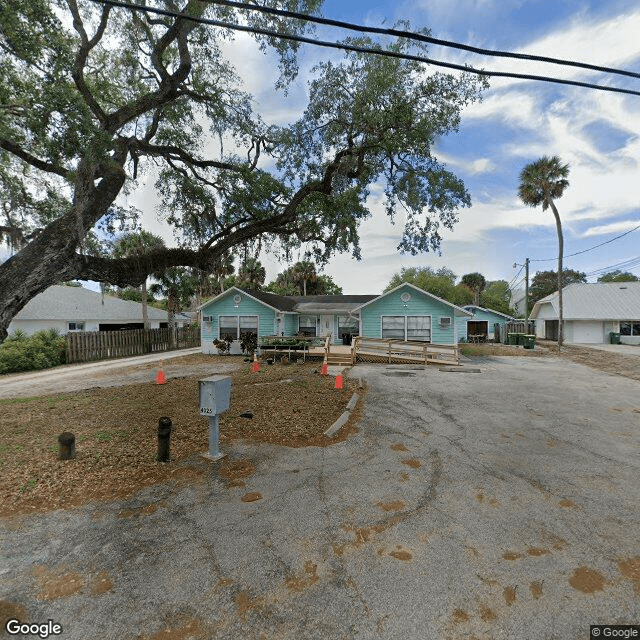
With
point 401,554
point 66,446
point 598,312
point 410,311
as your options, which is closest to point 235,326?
point 410,311

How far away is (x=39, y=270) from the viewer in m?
6.21

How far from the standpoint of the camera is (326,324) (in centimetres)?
2594

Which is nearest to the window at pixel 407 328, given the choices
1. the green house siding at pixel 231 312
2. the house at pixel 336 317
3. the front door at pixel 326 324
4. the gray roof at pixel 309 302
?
the house at pixel 336 317

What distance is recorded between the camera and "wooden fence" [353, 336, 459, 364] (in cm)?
1875

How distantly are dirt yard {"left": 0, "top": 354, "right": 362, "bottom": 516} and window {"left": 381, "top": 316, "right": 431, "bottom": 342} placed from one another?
38.5 feet

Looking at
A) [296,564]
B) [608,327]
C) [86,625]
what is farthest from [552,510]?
[608,327]

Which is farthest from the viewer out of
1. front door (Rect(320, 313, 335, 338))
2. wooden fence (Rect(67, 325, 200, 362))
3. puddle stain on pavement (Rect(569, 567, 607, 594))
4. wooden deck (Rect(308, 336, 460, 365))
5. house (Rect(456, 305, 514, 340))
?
house (Rect(456, 305, 514, 340))

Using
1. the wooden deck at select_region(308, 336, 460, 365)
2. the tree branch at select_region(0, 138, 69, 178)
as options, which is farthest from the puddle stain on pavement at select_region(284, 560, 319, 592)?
the wooden deck at select_region(308, 336, 460, 365)

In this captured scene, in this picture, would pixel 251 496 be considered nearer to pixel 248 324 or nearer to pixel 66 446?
pixel 66 446

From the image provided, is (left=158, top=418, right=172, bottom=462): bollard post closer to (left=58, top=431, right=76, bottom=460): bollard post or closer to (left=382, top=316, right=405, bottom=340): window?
(left=58, top=431, right=76, bottom=460): bollard post

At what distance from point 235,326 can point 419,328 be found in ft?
39.0

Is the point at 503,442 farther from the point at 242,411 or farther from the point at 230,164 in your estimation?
the point at 230,164

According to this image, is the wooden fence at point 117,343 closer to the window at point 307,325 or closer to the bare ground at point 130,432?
the window at point 307,325

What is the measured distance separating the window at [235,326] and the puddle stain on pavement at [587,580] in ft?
71.5
